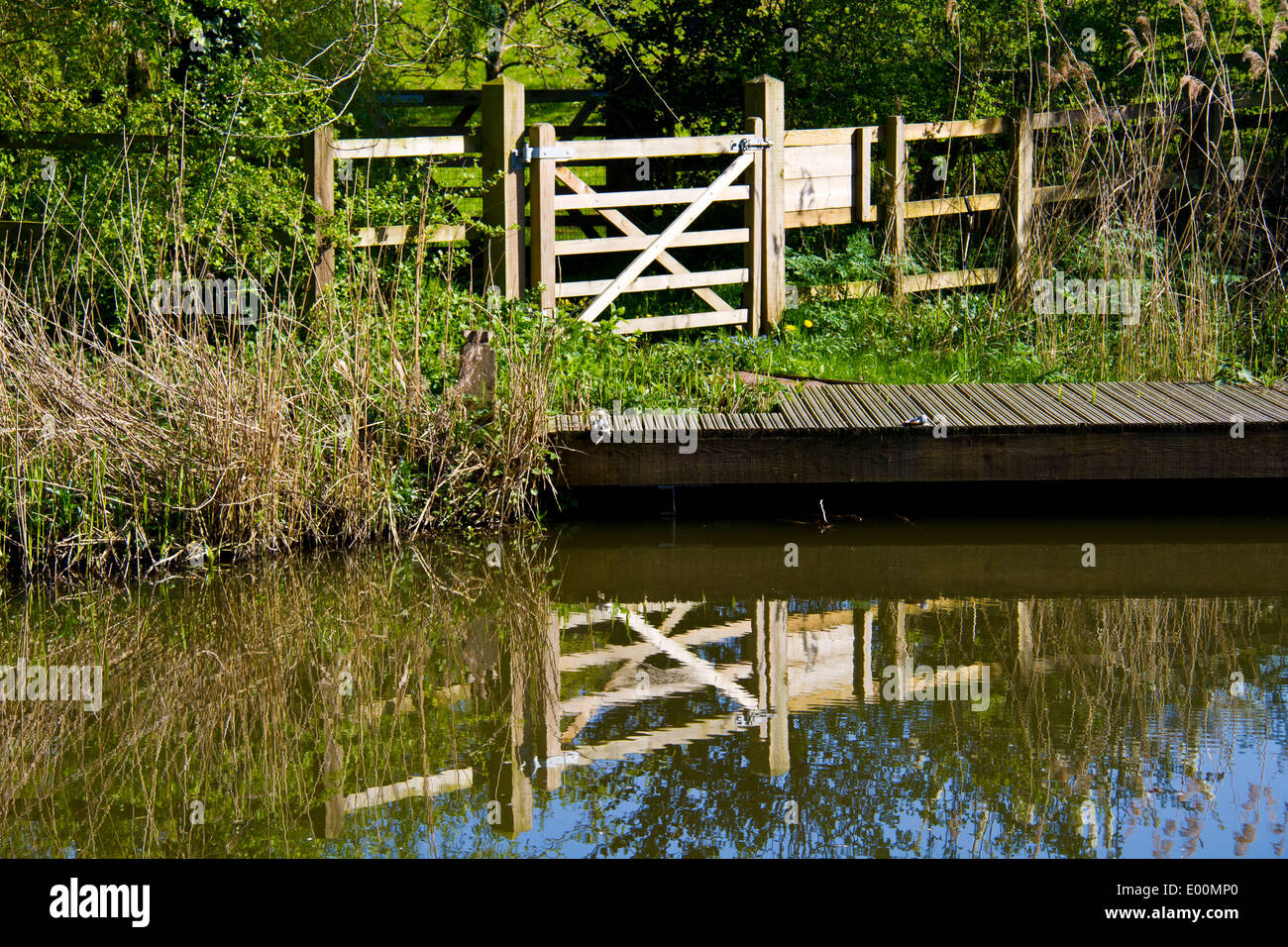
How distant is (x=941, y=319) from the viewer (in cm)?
926

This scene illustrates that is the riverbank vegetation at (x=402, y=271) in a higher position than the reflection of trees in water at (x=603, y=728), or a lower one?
higher

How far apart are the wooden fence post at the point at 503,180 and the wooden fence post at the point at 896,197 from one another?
2655 millimetres

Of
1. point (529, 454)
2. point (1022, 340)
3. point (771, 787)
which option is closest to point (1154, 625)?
point (771, 787)

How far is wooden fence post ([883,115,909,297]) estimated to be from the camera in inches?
392

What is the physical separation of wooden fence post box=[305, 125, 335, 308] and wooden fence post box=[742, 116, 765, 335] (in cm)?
307

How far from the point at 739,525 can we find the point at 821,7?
709cm

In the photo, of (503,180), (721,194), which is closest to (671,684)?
(503,180)

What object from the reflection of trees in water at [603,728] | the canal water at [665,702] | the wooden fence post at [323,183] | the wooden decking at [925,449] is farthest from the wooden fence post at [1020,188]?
the reflection of trees in water at [603,728]

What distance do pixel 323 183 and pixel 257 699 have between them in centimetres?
493

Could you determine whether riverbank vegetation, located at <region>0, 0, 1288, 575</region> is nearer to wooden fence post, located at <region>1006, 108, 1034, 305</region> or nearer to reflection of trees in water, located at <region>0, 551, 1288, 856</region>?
wooden fence post, located at <region>1006, 108, 1034, 305</region>

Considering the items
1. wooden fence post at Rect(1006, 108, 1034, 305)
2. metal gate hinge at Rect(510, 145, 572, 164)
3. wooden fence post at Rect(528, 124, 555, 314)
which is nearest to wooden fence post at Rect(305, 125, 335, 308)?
metal gate hinge at Rect(510, 145, 572, 164)

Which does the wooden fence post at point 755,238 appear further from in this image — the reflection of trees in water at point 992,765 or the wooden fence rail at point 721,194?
the reflection of trees in water at point 992,765

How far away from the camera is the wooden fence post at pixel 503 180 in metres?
9.12

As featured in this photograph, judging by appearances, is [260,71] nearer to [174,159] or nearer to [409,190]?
[174,159]
